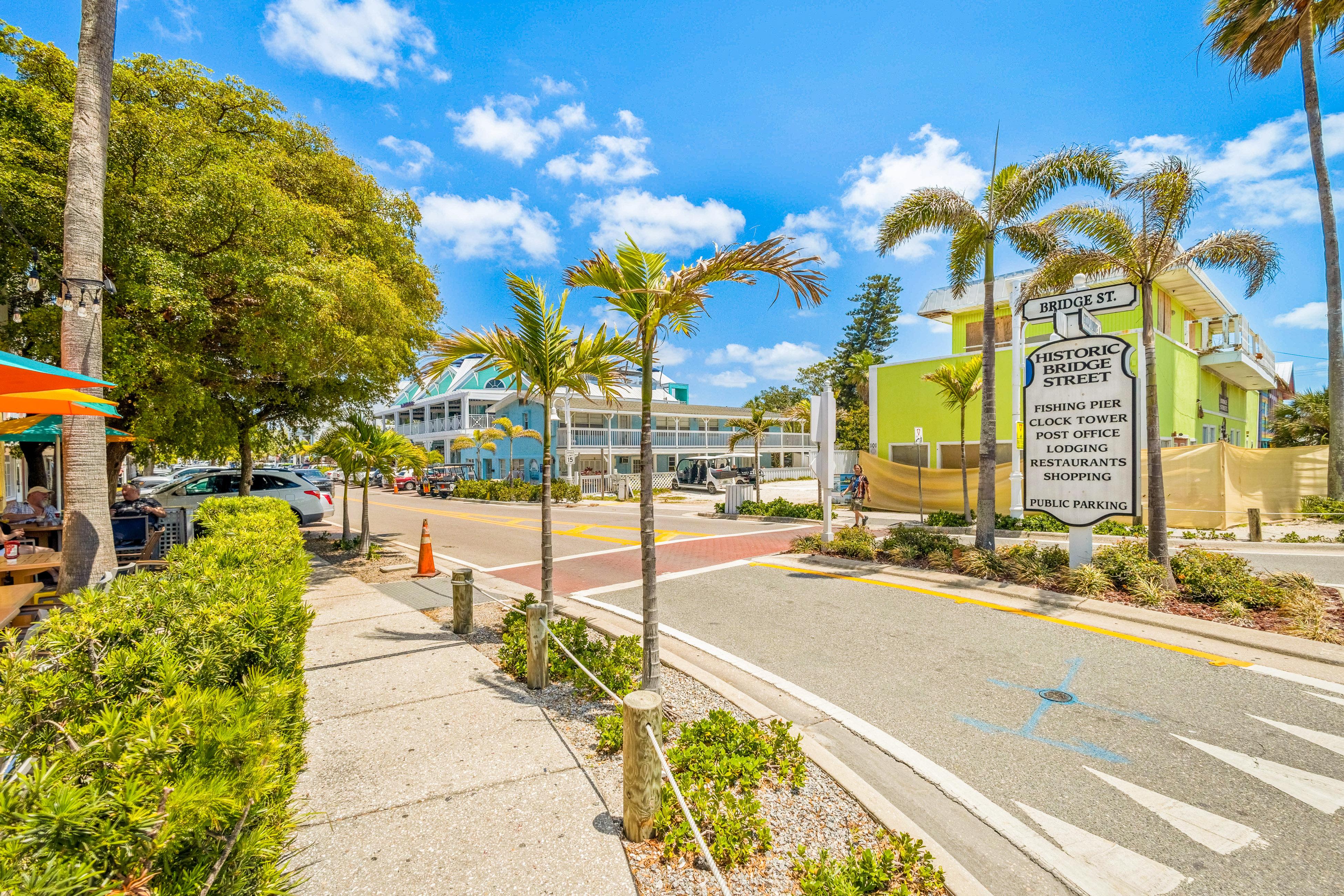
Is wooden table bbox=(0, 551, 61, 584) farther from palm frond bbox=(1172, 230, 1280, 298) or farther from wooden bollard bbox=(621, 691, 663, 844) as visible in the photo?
palm frond bbox=(1172, 230, 1280, 298)

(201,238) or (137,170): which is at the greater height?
(137,170)

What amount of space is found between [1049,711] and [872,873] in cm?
281

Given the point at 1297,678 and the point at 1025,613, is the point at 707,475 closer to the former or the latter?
the point at 1025,613

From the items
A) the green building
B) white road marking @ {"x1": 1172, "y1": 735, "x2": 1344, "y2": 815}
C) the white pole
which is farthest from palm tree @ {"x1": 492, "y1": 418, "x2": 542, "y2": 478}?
white road marking @ {"x1": 1172, "y1": 735, "x2": 1344, "y2": 815}

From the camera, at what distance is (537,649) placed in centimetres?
489

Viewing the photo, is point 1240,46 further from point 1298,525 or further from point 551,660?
point 551,660

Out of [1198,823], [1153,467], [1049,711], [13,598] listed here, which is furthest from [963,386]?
[13,598]

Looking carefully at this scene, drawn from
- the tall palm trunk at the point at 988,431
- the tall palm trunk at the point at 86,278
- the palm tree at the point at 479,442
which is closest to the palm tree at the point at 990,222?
the tall palm trunk at the point at 988,431

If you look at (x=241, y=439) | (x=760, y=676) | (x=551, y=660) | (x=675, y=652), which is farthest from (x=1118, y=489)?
(x=241, y=439)

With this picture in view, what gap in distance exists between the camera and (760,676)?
5.42 metres

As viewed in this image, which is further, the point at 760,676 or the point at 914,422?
the point at 914,422

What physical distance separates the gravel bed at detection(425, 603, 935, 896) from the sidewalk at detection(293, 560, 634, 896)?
0.35 feet

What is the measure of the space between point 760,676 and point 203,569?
4427 mm

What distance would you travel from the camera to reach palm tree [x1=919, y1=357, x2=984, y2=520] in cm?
1614
